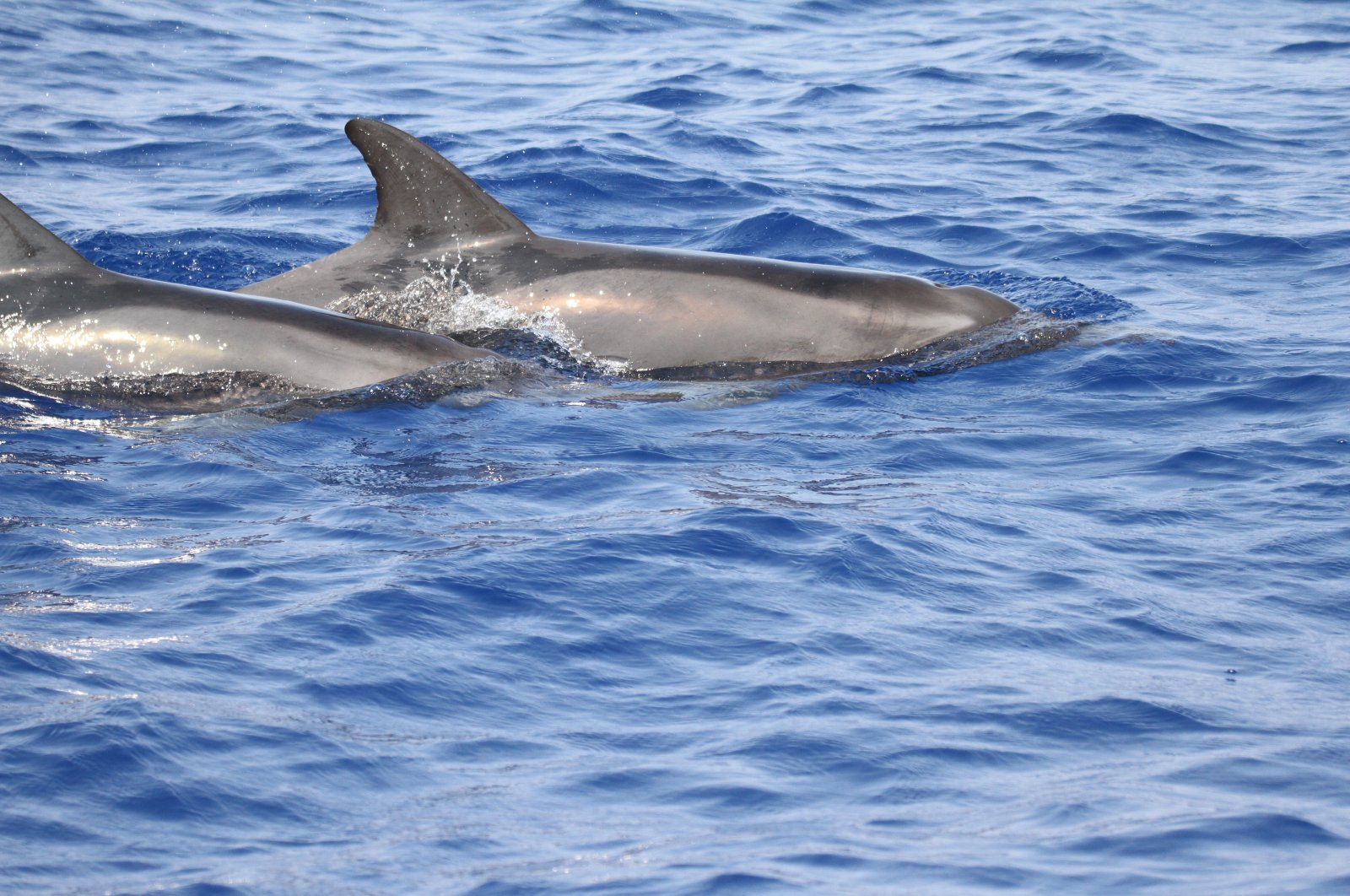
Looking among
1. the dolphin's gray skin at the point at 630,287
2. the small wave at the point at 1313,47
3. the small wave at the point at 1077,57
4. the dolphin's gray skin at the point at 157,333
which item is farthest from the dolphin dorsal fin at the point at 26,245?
the small wave at the point at 1313,47

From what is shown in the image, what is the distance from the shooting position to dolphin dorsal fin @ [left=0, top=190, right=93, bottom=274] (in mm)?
11125

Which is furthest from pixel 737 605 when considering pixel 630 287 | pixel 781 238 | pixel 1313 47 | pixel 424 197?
pixel 1313 47

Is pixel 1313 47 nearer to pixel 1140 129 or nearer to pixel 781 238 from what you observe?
pixel 1140 129

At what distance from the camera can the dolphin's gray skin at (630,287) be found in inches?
475

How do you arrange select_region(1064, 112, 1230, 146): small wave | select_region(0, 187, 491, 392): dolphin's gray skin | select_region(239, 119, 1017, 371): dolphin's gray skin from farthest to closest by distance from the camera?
select_region(1064, 112, 1230, 146): small wave, select_region(239, 119, 1017, 371): dolphin's gray skin, select_region(0, 187, 491, 392): dolphin's gray skin

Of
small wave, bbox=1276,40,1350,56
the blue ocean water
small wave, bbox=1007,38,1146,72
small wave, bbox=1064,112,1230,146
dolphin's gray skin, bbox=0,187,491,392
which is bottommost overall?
the blue ocean water

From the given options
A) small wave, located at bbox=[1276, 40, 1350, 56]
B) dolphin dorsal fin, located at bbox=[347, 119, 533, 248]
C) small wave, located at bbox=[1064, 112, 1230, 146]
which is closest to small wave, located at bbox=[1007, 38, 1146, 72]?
small wave, located at bbox=[1276, 40, 1350, 56]

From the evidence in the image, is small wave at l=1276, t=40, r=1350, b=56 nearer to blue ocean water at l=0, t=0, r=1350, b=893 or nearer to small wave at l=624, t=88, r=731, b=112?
small wave at l=624, t=88, r=731, b=112

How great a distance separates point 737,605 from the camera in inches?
307

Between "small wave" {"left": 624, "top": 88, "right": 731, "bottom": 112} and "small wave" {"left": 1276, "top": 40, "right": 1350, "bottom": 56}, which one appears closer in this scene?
"small wave" {"left": 624, "top": 88, "right": 731, "bottom": 112}

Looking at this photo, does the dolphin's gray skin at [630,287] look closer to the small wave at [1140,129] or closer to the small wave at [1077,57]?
the small wave at [1140,129]

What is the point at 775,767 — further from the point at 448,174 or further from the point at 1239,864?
the point at 448,174

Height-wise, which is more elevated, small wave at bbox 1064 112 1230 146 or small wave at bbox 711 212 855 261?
small wave at bbox 1064 112 1230 146

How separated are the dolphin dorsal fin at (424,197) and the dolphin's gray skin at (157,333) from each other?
1587mm
